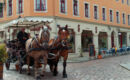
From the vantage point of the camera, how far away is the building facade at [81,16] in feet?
62.9

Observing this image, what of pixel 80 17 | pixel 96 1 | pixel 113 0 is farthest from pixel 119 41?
pixel 80 17

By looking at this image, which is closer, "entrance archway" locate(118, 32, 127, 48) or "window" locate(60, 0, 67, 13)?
"window" locate(60, 0, 67, 13)

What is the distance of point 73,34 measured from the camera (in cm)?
2178

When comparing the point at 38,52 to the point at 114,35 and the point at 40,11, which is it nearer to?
the point at 40,11

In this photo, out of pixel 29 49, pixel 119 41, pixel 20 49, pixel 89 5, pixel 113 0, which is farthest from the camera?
pixel 119 41

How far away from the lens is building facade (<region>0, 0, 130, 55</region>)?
1917cm

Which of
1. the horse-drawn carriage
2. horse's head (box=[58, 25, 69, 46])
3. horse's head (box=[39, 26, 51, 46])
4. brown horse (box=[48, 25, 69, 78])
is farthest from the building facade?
horse's head (box=[39, 26, 51, 46])

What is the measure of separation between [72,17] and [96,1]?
20.9 ft

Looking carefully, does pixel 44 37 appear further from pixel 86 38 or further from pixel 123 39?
pixel 123 39

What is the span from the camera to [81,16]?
22.8m

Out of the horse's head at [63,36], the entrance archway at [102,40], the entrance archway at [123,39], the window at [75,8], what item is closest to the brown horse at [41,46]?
the horse's head at [63,36]

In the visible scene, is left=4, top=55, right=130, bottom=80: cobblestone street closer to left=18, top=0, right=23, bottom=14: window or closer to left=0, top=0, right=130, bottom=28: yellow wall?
left=0, top=0, right=130, bottom=28: yellow wall

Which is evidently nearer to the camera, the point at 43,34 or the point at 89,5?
the point at 43,34

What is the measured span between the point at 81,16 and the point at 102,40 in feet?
22.1
